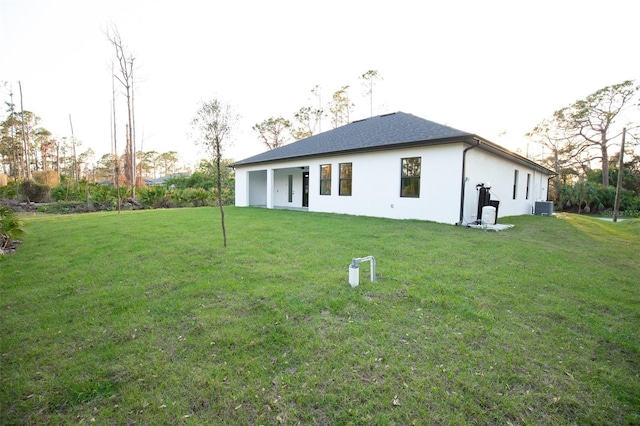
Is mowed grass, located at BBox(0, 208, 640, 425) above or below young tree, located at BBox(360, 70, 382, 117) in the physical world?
below

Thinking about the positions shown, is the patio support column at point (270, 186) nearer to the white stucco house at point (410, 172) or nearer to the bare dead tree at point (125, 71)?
the white stucco house at point (410, 172)

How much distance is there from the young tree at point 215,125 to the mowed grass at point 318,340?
2.25m

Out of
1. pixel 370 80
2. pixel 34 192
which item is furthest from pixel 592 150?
pixel 34 192

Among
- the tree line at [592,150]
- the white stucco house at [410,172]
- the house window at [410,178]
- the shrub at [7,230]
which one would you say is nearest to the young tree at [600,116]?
the tree line at [592,150]

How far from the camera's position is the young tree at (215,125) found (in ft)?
19.1

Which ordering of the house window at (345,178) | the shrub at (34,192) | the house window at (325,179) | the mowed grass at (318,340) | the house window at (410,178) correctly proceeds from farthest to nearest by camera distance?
1. the shrub at (34,192)
2. the house window at (325,179)
3. the house window at (345,178)
4. the house window at (410,178)
5. the mowed grass at (318,340)

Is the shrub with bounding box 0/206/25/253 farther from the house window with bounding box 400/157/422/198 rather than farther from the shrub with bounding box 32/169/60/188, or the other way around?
the shrub with bounding box 32/169/60/188

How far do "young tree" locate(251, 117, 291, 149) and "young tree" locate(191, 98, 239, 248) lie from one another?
2624 centimetres

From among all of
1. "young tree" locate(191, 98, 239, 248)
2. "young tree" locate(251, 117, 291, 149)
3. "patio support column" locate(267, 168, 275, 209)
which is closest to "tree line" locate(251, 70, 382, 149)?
"young tree" locate(251, 117, 291, 149)

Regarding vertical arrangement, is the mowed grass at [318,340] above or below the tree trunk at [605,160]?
below

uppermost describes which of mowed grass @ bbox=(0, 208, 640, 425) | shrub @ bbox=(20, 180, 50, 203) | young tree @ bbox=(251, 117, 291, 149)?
young tree @ bbox=(251, 117, 291, 149)

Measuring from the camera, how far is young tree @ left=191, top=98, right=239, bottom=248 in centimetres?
583

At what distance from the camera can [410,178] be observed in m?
10.3

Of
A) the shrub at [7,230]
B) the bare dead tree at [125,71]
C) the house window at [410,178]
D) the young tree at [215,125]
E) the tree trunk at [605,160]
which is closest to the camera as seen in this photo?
the young tree at [215,125]
